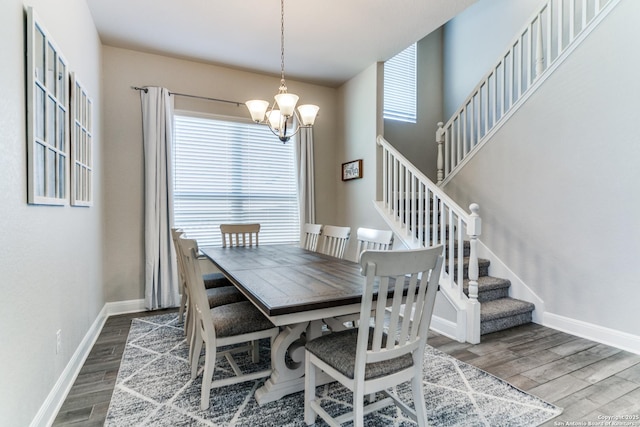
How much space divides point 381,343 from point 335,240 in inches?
65.5

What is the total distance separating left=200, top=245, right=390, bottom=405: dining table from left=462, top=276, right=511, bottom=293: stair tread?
1.57m

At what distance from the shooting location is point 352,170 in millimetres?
4375

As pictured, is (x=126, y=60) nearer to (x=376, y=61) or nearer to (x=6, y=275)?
(x=376, y=61)

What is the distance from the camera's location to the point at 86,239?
2682mm

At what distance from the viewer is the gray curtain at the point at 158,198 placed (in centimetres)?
360

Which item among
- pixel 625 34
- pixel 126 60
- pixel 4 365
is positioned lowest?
pixel 4 365

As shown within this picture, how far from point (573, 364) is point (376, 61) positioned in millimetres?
3458

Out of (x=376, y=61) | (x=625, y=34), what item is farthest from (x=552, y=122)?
(x=376, y=61)

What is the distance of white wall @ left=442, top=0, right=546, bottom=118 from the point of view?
4.25 meters

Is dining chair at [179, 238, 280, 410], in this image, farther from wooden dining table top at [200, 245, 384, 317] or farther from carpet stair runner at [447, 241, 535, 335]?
carpet stair runner at [447, 241, 535, 335]

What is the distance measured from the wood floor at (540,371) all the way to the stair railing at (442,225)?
292 mm

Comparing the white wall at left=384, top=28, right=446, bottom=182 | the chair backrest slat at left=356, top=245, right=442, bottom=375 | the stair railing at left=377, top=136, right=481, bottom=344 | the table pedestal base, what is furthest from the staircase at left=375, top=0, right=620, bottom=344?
the table pedestal base

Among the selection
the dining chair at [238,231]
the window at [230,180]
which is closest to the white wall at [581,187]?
the window at [230,180]

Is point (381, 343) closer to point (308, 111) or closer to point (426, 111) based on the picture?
point (308, 111)
